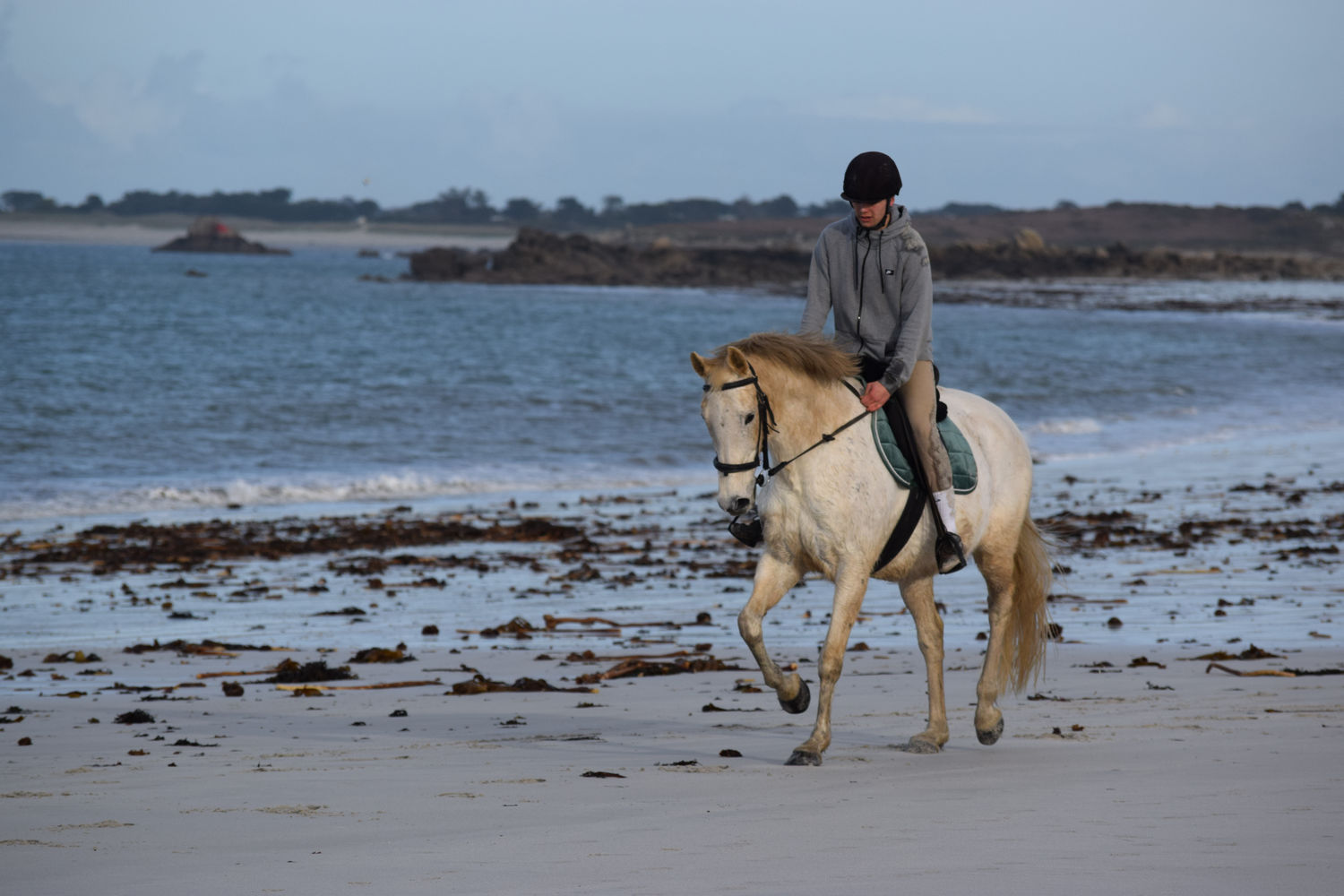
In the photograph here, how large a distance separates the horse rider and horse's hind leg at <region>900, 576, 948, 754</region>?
30 cm

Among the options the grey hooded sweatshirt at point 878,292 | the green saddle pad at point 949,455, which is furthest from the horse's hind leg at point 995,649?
the grey hooded sweatshirt at point 878,292

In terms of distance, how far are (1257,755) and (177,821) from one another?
4023 millimetres

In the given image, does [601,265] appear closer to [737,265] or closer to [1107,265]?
[737,265]

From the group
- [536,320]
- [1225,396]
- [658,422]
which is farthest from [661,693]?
[536,320]

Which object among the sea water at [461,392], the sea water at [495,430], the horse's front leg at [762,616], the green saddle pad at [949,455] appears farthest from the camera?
the sea water at [461,392]

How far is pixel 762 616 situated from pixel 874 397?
1055mm

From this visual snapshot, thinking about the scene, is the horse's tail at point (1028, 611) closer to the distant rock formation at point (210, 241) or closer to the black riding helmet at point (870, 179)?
the black riding helmet at point (870, 179)

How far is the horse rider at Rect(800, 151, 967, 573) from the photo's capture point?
563cm

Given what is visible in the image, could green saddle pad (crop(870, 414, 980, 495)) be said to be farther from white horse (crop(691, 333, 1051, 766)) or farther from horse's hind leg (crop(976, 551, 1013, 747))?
horse's hind leg (crop(976, 551, 1013, 747))

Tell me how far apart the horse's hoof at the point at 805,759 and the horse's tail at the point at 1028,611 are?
141cm

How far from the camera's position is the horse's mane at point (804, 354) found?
5.36 m

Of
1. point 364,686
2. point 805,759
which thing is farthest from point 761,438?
point 364,686

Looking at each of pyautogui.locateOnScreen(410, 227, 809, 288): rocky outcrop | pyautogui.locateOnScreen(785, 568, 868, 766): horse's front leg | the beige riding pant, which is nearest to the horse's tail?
the beige riding pant

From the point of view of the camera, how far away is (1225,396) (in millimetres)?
28500
